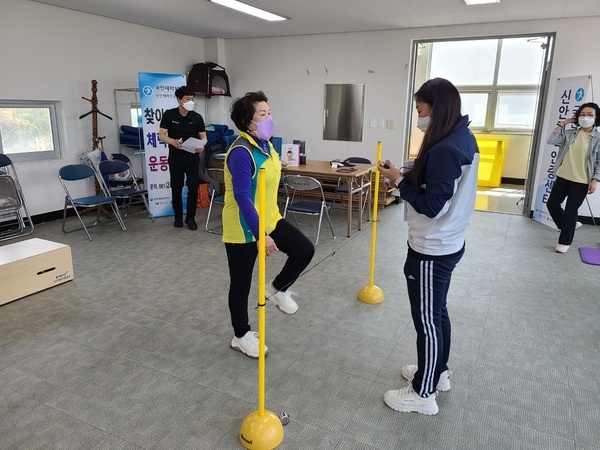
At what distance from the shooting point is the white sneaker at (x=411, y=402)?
2084mm

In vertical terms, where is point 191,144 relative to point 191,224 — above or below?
above

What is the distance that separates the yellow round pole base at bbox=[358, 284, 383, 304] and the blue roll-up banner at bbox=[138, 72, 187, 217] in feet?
11.5

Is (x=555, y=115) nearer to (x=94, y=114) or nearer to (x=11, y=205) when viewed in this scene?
(x=94, y=114)

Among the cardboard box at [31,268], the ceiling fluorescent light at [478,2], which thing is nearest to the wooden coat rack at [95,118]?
the cardboard box at [31,268]

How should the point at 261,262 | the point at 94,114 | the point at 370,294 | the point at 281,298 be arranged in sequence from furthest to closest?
the point at 94,114
the point at 370,294
the point at 281,298
the point at 261,262

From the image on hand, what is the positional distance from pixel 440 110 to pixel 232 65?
6736 millimetres

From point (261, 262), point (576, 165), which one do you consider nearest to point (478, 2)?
point (576, 165)

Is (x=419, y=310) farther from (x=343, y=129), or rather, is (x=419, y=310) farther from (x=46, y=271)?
(x=343, y=129)

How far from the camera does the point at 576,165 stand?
14.6 feet

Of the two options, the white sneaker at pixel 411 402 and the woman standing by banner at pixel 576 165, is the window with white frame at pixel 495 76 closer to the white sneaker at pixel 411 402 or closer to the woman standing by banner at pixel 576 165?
the woman standing by banner at pixel 576 165

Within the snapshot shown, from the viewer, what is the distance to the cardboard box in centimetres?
324

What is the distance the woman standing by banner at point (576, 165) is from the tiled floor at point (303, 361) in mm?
534

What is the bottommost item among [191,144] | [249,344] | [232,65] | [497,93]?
[249,344]

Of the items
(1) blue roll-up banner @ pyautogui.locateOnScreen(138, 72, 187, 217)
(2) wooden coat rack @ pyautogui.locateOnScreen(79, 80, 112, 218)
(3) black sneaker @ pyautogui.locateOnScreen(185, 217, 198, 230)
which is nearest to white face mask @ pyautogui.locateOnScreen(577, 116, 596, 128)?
(3) black sneaker @ pyautogui.locateOnScreen(185, 217, 198, 230)
